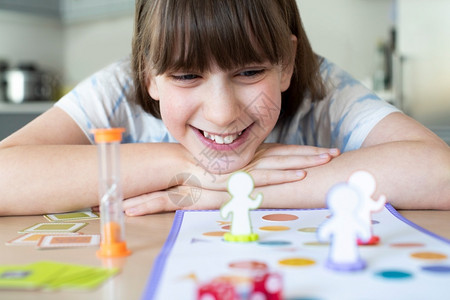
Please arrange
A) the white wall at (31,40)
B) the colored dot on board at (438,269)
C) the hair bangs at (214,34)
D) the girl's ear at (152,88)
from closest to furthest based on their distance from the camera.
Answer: the colored dot on board at (438,269)
the hair bangs at (214,34)
the girl's ear at (152,88)
the white wall at (31,40)

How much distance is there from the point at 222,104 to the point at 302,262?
1.30 ft

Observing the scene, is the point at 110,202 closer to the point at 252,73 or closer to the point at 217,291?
the point at 217,291

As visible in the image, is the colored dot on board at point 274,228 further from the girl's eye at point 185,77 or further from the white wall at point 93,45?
the white wall at point 93,45

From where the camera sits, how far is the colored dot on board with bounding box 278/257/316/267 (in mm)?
565

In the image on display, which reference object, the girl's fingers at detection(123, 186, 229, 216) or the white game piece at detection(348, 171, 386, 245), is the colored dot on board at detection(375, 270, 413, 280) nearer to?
the white game piece at detection(348, 171, 386, 245)

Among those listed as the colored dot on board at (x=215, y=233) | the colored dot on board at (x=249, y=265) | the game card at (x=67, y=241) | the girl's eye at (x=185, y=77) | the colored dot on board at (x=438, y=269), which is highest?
the girl's eye at (x=185, y=77)

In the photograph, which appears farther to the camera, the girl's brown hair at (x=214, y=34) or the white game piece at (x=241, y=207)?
the girl's brown hair at (x=214, y=34)

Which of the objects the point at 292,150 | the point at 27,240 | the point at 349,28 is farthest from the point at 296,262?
the point at 349,28

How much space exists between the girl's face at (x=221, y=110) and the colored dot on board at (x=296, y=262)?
380 mm

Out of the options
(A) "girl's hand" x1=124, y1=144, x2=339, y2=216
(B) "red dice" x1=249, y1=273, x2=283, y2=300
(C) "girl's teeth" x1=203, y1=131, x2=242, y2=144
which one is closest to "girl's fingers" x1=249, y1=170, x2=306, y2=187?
(A) "girl's hand" x1=124, y1=144, x2=339, y2=216

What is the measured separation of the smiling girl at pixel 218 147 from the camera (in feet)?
2.88

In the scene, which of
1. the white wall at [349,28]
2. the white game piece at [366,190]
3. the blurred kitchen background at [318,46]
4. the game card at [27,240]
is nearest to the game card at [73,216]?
the game card at [27,240]

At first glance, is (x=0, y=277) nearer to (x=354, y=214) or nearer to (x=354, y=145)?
(x=354, y=214)

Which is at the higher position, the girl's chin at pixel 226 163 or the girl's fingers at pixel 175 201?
the girl's chin at pixel 226 163
